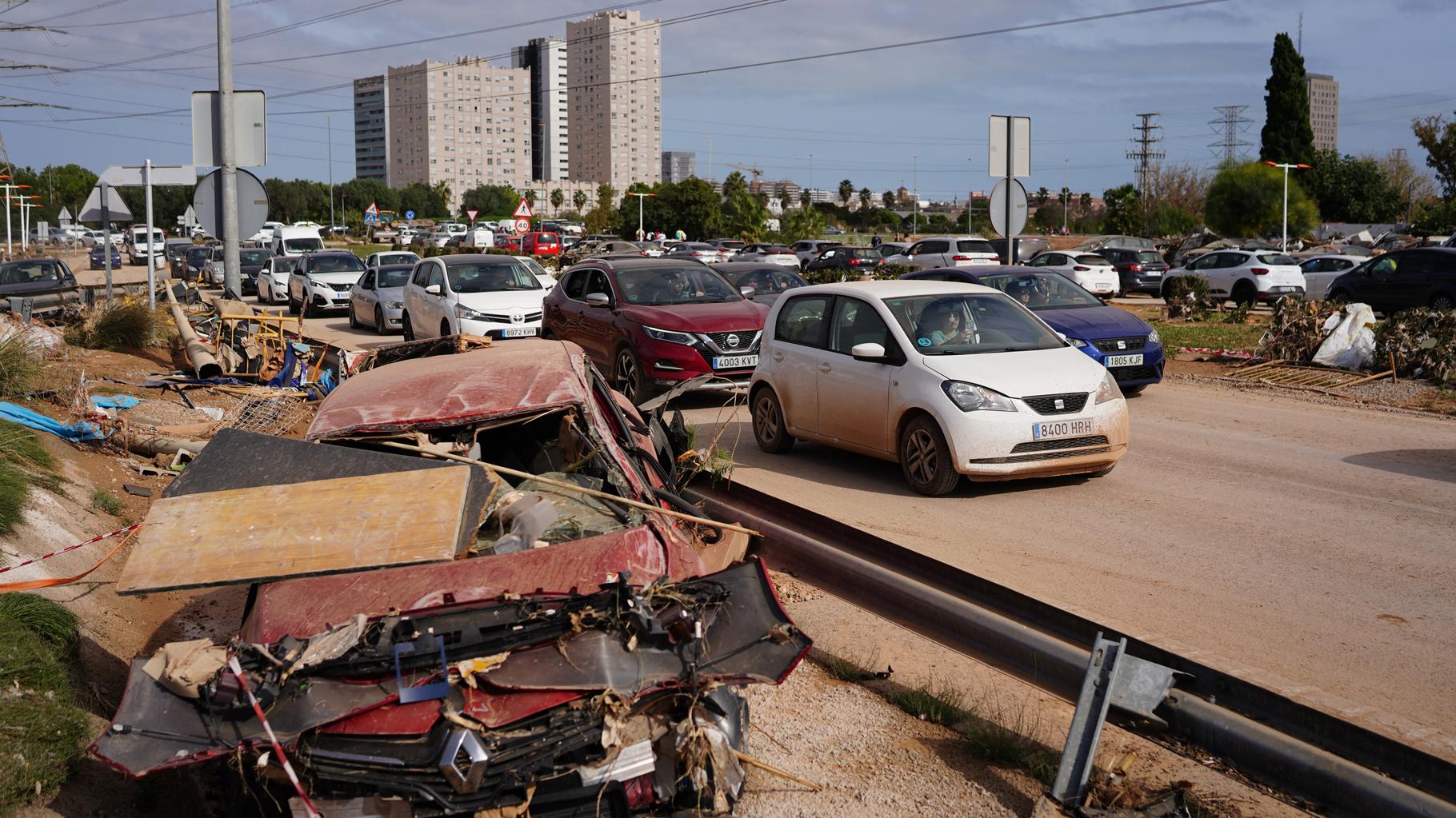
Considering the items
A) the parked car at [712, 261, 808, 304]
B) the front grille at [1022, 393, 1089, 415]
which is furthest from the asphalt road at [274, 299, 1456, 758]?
the parked car at [712, 261, 808, 304]

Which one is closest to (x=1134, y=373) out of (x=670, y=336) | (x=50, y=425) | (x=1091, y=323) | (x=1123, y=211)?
(x=1091, y=323)

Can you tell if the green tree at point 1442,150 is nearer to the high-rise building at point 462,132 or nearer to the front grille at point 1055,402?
the front grille at point 1055,402

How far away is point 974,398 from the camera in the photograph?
877 cm

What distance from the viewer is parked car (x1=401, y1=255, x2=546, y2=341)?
62.3 ft

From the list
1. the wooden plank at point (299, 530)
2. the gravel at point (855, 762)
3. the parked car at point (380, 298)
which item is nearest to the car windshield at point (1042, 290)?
the gravel at point (855, 762)

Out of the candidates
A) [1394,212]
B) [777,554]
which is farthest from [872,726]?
[1394,212]

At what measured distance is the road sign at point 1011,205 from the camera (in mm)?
16656

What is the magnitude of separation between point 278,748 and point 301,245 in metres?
41.2

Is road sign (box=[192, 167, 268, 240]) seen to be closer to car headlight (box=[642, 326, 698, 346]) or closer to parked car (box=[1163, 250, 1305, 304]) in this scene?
car headlight (box=[642, 326, 698, 346])

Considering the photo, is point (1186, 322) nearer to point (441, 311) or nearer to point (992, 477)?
point (441, 311)

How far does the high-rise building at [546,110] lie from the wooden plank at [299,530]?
18734cm

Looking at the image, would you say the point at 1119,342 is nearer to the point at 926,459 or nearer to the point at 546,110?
the point at 926,459

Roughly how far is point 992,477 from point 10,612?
626 cm

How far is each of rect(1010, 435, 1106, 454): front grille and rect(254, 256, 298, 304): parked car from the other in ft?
96.8
